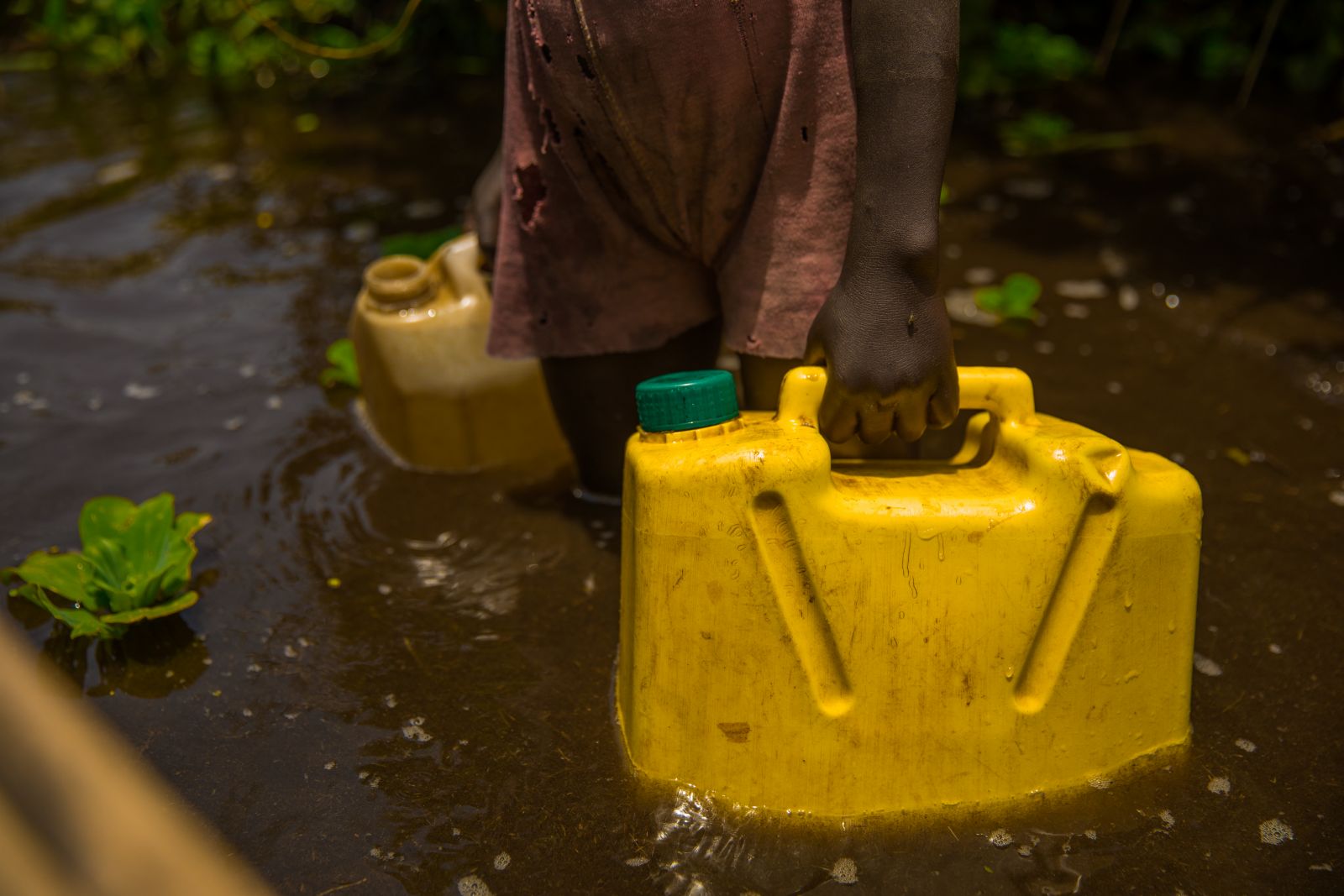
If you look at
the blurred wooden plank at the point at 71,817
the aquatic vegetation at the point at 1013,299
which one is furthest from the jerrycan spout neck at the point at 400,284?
the blurred wooden plank at the point at 71,817

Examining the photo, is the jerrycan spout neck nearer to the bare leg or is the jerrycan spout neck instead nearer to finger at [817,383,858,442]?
the bare leg

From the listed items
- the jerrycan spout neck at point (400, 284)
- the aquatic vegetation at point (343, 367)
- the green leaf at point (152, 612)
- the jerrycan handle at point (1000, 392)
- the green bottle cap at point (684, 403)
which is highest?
the green bottle cap at point (684, 403)

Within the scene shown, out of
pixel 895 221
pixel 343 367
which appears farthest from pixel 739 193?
pixel 343 367

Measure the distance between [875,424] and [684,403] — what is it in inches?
9.9

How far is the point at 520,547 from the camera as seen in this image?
2.24 m

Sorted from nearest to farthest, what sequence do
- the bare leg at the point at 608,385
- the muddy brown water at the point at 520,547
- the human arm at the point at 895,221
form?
the human arm at the point at 895,221 → the muddy brown water at the point at 520,547 → the bare leg at the point at 608,385

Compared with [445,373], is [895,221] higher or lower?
higher

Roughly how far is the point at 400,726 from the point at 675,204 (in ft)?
3.01

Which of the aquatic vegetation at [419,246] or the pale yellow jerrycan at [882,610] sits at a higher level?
the pale yellow jerrycan at [882,610]

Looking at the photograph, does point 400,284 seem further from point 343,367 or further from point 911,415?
point 911,415

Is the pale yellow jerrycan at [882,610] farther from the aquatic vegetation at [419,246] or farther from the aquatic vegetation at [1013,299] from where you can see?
the aquatic vegetation at [1013,299]

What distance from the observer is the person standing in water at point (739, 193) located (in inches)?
54.8

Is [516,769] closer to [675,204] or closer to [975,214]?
Answer: [675,204]

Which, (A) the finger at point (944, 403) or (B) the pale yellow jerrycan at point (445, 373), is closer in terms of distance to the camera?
(A) the finger at point (944, 403)
